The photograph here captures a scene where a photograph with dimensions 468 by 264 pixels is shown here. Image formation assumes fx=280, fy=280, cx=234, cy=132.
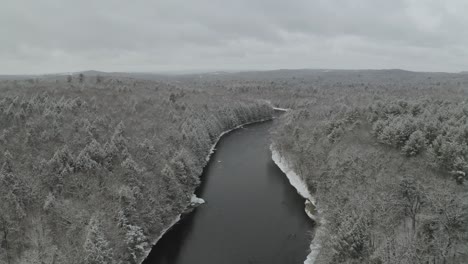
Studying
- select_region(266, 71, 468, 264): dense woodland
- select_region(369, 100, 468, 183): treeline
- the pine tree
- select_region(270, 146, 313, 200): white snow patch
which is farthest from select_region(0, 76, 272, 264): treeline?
select_region(369, 100, 468, 183): treeline

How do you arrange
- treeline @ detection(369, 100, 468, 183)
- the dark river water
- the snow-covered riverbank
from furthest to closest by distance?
1. treeline @ detection(369, 100, 468, 183)
2. the dark river water
3. the snow-covered riverbank

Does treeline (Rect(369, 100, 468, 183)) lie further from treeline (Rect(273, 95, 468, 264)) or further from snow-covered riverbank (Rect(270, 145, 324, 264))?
snow-covered riverbank (Rect(270, 145, 324, 264))

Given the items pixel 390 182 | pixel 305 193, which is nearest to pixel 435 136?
pixel 390 182

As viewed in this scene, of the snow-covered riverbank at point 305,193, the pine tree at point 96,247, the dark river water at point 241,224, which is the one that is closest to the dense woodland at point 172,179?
the pine tree at point 96,247

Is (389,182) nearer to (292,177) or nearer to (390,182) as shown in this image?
(390,182)

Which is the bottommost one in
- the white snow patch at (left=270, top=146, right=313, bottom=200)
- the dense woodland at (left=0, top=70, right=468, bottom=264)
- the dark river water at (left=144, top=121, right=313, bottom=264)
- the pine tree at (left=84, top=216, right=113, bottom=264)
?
the dark river water at (left=144, top=121, right=313, bottom=264)

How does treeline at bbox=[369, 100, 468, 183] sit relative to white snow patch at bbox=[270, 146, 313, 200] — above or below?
above
